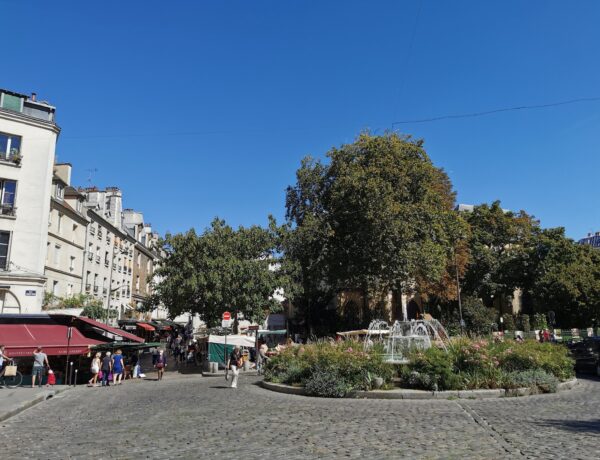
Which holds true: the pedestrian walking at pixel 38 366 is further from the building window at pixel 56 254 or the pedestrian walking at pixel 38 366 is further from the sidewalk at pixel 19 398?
the building window at pixel 56 254

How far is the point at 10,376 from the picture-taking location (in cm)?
2028

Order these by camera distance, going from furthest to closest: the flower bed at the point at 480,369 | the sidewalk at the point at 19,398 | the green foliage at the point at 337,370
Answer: the green foliage at the point at 337,370, the flower bed at the point at 480,369, the sidewalk at the point at 19,398

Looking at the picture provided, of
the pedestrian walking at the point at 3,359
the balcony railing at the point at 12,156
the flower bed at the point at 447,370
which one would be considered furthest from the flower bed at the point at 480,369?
the balcony railing at the point at 12,156

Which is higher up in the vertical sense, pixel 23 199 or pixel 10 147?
pixel 10 147

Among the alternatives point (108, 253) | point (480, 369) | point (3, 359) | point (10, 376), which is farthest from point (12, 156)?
point (480, 369)

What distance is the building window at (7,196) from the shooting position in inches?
1120

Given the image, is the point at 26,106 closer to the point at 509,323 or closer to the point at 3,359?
the point at 3,359

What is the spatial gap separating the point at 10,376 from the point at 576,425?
2038 centimetres

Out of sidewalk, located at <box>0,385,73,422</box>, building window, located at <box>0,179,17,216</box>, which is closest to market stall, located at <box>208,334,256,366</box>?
sidewalk, located at <box>0,385,73,422</box>

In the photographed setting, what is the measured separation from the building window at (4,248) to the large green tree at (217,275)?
836 cm

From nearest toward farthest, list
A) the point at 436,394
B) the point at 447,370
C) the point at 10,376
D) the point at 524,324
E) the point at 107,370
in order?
the point at 436,394 < the point at 447,370 < the point at 10,376 < the point at 107,370 < the point at 524,324

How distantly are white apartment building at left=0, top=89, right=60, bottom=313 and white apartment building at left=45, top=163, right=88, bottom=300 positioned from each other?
14.0 ft

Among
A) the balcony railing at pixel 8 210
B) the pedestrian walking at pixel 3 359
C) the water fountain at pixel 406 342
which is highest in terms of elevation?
the balcony railing at pixel 8 210

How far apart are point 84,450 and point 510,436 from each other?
6.98 meters
